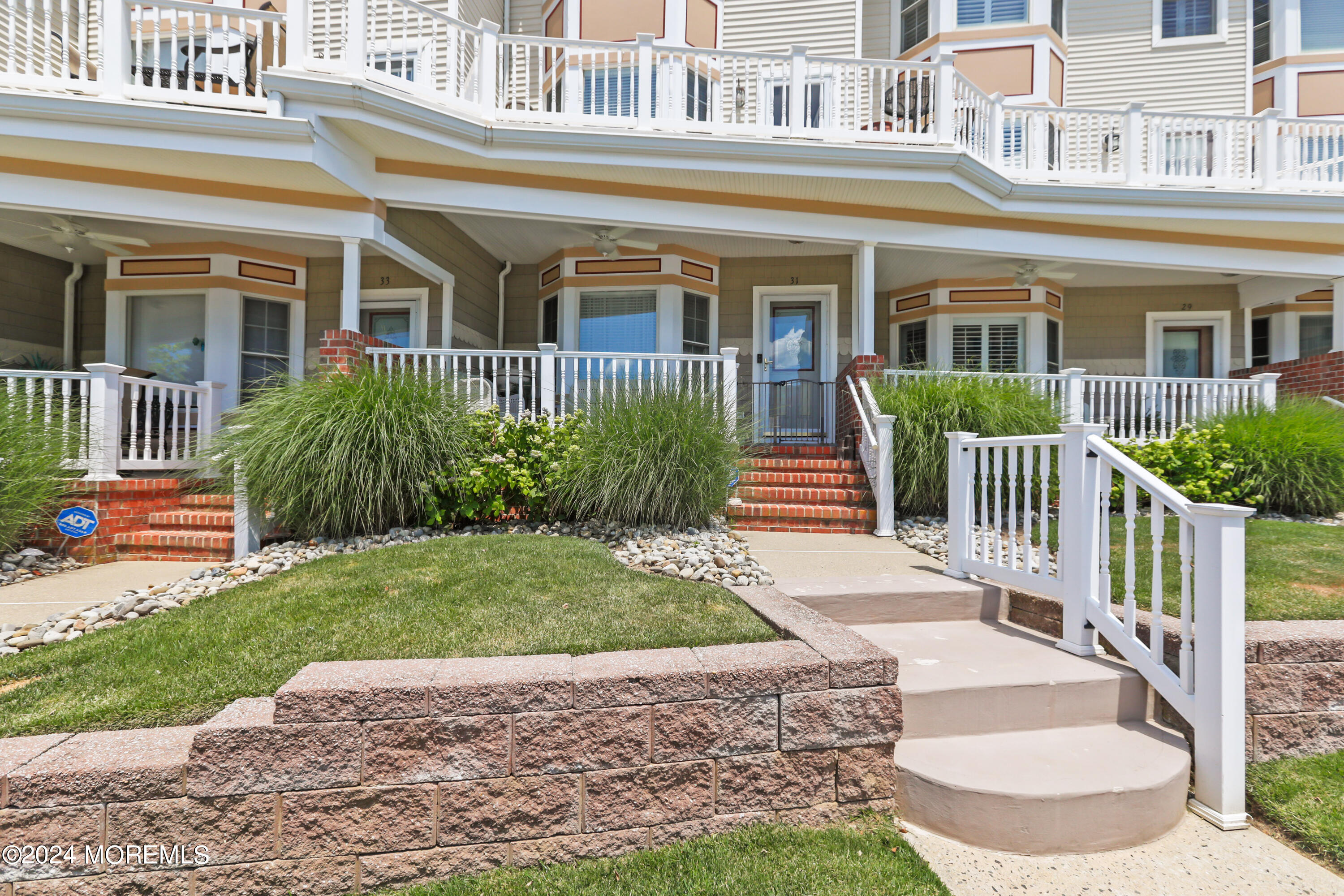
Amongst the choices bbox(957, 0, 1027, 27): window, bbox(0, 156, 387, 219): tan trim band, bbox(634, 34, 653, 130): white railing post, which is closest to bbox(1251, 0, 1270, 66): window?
bbox(957, 0, 1027, 27): window

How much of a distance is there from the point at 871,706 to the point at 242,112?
710cm

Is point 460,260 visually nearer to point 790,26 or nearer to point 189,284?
point 189,284

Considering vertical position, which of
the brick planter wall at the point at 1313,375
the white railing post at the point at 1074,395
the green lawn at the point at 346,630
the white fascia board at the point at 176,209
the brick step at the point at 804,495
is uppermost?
the white fascia board at the point at 176,209

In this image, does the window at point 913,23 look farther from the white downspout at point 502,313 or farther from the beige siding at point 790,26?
the white downspout at point 502,313

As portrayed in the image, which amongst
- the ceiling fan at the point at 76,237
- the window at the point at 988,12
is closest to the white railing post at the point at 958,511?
the ceiling fan at the point at 76,237

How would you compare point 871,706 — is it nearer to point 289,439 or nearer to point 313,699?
point 313,699

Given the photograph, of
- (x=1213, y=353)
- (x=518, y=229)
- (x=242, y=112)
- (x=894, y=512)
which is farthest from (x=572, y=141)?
(x=1213, y=353)

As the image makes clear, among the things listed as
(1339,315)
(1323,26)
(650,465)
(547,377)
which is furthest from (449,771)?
(1323,26)

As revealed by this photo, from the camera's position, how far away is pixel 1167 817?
2234 mm

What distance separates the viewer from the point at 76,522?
17.1 feet

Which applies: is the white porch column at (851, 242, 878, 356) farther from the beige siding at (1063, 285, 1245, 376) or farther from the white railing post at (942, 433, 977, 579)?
the beige siding at (1063, 285, 1245, 376)

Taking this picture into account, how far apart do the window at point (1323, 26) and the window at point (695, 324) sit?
11018mm

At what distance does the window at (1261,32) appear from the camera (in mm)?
11328

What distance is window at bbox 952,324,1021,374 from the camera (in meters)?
9.79
